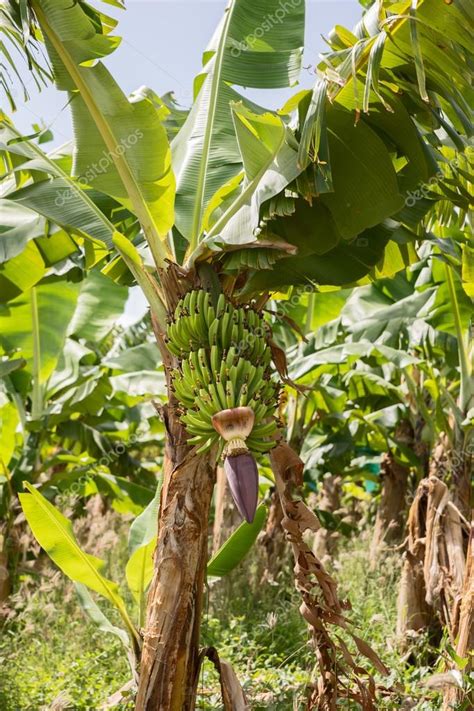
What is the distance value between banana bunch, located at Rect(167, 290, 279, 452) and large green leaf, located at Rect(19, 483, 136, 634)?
0.75 metres

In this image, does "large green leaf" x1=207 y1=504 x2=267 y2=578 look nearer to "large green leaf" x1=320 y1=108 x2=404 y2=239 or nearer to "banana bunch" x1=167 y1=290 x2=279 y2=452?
"banana bunch" x1=167 y1=290 x2=279 y2=452

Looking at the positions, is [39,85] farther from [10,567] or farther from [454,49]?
[10,567]

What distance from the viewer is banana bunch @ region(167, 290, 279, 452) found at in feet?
8.21

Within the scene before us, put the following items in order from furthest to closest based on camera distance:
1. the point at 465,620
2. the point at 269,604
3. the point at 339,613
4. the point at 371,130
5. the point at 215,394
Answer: the point at 269,604 < the point at 465,620 < the point at 339,613 < the point at 371,130 < the point at 215,394

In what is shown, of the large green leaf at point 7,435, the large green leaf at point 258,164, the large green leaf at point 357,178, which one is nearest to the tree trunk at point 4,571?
the large green leaf at point 7,435

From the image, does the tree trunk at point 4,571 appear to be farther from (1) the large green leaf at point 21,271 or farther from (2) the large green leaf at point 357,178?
(2) the large green leaf at point 357,178

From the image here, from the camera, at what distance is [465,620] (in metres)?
3.52

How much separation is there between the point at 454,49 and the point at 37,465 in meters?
4.57

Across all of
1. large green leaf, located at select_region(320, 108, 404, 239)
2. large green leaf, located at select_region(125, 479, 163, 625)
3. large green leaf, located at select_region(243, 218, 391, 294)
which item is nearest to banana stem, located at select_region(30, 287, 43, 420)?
large green leaf, located at select_region(125, 479, 163, 625)

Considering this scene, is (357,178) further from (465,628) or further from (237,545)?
(465,628)

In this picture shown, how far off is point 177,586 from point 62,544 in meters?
0.66

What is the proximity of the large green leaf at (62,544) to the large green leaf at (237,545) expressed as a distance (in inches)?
19.4

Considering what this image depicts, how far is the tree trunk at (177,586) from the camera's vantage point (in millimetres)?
2764

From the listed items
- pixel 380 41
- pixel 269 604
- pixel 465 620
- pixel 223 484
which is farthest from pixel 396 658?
pixel 380 41
